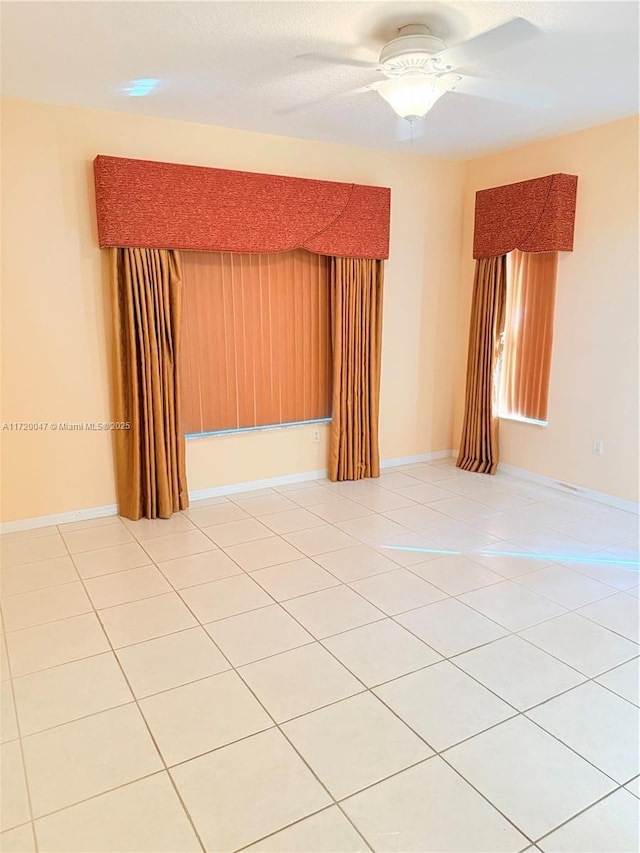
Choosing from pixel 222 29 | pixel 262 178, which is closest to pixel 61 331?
pixel 262 178

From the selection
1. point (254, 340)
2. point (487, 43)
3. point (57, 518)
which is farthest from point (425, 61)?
point (57, 518)

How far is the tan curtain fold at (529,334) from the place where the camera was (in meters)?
4.60

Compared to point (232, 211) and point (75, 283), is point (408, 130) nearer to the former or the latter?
point (232, 211)

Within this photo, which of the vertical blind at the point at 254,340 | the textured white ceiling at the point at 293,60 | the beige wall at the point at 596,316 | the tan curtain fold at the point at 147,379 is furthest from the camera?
the vertical blind at the point at 254,340

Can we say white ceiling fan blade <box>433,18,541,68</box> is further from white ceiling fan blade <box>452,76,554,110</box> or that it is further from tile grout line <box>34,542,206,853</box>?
tile grout line <box>34,542,206,853</box>

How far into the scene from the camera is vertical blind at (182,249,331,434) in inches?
166

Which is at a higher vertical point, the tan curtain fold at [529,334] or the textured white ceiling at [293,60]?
the textured white ceiling at [293,60]

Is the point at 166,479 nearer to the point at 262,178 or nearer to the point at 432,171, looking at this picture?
the point at 262,178

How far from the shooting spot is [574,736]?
6.77ft

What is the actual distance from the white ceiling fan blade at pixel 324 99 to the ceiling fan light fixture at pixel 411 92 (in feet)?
0.78

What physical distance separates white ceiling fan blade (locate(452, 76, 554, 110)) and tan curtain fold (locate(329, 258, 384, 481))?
59.6 inches

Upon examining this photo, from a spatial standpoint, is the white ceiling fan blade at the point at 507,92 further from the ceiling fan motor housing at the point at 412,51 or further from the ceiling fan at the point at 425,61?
the ceiling fan motor housing at the point at 412,51

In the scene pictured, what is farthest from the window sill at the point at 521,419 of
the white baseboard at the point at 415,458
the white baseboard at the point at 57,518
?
the white baseboard at the point at 57,518

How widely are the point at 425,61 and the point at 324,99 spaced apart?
0.94 meters
